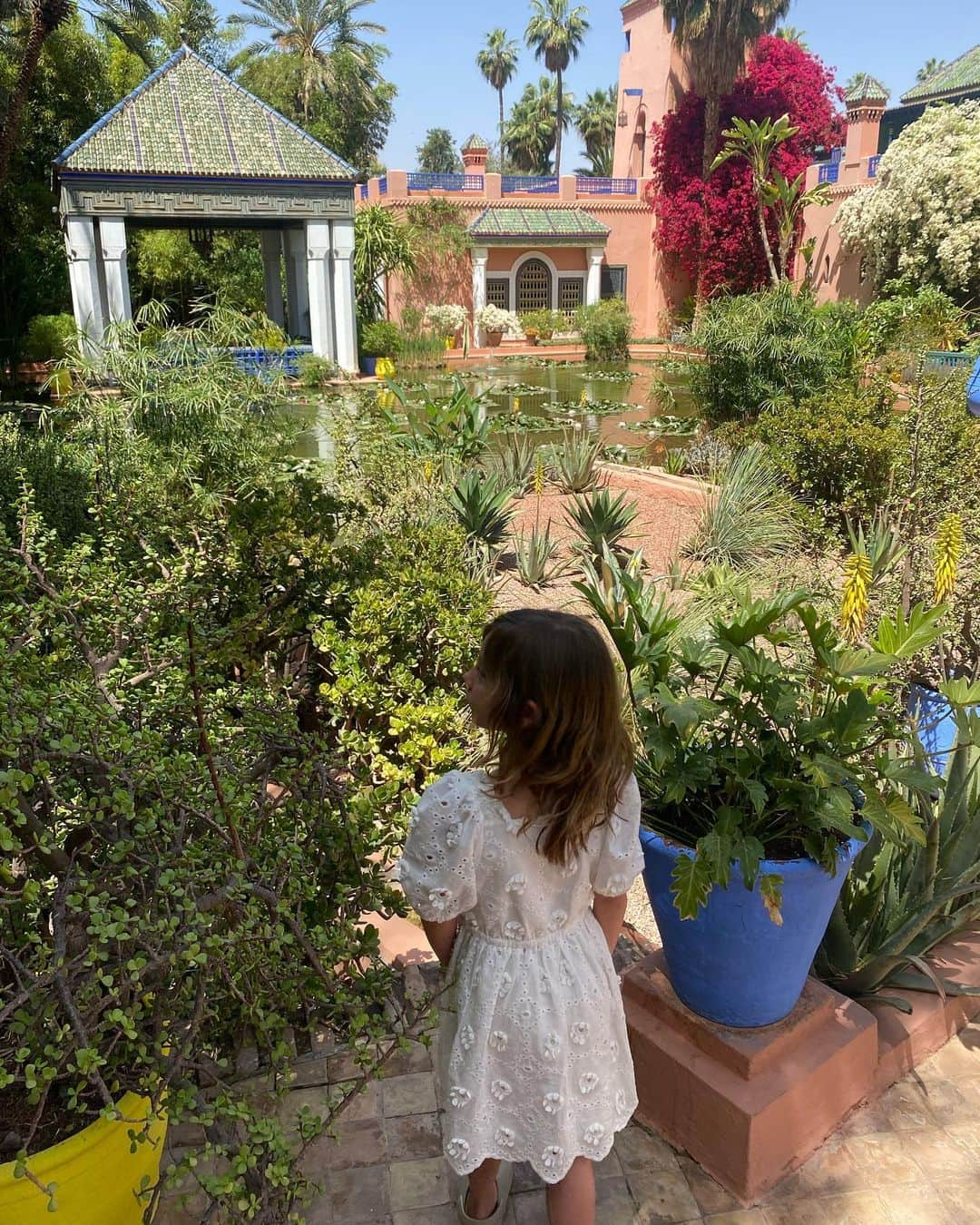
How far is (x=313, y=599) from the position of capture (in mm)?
3816

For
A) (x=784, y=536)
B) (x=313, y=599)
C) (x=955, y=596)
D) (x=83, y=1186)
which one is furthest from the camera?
(x=784, y=536)

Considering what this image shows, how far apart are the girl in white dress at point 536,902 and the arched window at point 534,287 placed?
2695 cm

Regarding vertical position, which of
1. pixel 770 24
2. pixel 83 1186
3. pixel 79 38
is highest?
pixel 770 24

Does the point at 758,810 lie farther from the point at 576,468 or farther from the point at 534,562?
the point at 576,468

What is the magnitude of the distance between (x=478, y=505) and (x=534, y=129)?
49.5m

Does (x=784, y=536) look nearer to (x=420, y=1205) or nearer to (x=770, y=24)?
(x=420, y=1205)

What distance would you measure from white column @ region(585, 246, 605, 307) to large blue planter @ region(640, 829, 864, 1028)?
26677 mm

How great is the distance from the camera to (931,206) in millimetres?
18781

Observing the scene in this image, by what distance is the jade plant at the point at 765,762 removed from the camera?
1.82m

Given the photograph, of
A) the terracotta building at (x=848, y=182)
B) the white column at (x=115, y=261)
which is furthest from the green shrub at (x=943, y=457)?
the terracotta building at (x=848, y=182)

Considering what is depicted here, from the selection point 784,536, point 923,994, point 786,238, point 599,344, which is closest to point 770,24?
point 786,238

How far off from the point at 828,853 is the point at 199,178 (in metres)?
18.9

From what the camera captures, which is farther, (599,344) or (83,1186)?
(599,344)

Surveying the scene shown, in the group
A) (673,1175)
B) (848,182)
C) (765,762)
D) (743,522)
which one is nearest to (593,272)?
(848,182)
